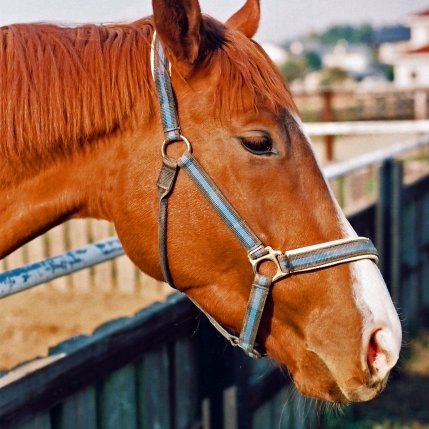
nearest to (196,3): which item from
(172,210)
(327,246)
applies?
(172,210)

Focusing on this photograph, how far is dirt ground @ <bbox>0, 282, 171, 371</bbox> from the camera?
3863 millimetres

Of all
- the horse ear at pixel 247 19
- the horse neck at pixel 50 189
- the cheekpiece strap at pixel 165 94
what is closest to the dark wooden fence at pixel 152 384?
the horse neck at pixel 50 189

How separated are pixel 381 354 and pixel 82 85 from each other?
113 centimetres

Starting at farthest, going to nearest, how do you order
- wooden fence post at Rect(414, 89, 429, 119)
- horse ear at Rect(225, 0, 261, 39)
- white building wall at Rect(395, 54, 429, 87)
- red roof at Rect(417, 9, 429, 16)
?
red roof at Rect(417, 9, 429, 16)
white building wall at Rect(395, 54, 429, 87)
wooden fence post at Rect(414, 89, 429, 119)
horse ear at Rect(225, 0, 261, 39)

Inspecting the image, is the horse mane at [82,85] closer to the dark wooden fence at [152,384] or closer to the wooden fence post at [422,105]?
the dark wooden fence at [152,384]

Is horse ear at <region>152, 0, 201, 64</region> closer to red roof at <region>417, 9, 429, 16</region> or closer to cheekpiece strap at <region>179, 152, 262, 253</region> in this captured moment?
cheekpiece strap at <region>179, 152, 262, 253</region>

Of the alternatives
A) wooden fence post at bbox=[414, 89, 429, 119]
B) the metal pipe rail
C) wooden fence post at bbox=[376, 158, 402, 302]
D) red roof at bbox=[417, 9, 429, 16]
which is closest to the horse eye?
the metal pipe rail

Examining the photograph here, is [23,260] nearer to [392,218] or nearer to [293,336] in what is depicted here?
[392,218]

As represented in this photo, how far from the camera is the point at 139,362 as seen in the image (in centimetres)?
264

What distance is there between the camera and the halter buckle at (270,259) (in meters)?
1.92

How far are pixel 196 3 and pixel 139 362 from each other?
4.61 feet

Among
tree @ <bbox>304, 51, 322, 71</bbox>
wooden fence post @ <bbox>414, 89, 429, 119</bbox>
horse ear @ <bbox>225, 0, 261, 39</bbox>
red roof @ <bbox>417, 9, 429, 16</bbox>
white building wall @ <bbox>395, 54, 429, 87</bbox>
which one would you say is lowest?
tree @ <bbox>304, 51, 322, 71</bbox>

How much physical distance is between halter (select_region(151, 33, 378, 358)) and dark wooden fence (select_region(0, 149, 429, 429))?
0.60m

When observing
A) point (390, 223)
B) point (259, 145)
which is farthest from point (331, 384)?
point (390, 223)
